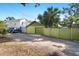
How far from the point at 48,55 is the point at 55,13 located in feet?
2.13

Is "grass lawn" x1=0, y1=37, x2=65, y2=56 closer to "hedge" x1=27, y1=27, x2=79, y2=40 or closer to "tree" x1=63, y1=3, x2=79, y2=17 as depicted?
"hedge" x1=27, y1=27, x2=79, y2=40

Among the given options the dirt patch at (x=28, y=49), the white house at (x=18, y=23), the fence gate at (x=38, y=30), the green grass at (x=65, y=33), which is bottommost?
the dirt patch at (x=28, y=49)

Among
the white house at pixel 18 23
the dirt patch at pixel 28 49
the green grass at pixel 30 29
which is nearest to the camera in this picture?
the dirt patch at pixel 28 49

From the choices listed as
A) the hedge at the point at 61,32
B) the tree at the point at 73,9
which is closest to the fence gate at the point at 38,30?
the hedge at the point at 61,32

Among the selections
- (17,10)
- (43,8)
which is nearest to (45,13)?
(43,8)

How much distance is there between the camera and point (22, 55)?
5160 mm

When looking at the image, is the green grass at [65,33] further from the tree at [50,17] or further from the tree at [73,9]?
the tree at [73,9]

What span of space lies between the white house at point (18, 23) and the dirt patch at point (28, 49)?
0.91 feet

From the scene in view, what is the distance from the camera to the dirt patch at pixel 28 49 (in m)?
5.17

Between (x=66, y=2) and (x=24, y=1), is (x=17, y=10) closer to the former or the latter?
(x=24, y=1)

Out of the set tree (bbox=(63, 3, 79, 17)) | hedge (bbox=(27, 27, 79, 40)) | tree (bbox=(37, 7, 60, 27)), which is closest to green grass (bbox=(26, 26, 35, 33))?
hedge (bbox=(27, 27, 79, 40))

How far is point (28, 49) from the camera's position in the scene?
5.21 metres

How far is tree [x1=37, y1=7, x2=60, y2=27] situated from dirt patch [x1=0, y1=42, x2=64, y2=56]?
324mm

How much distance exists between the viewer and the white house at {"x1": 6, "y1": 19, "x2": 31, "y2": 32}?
5273mm
